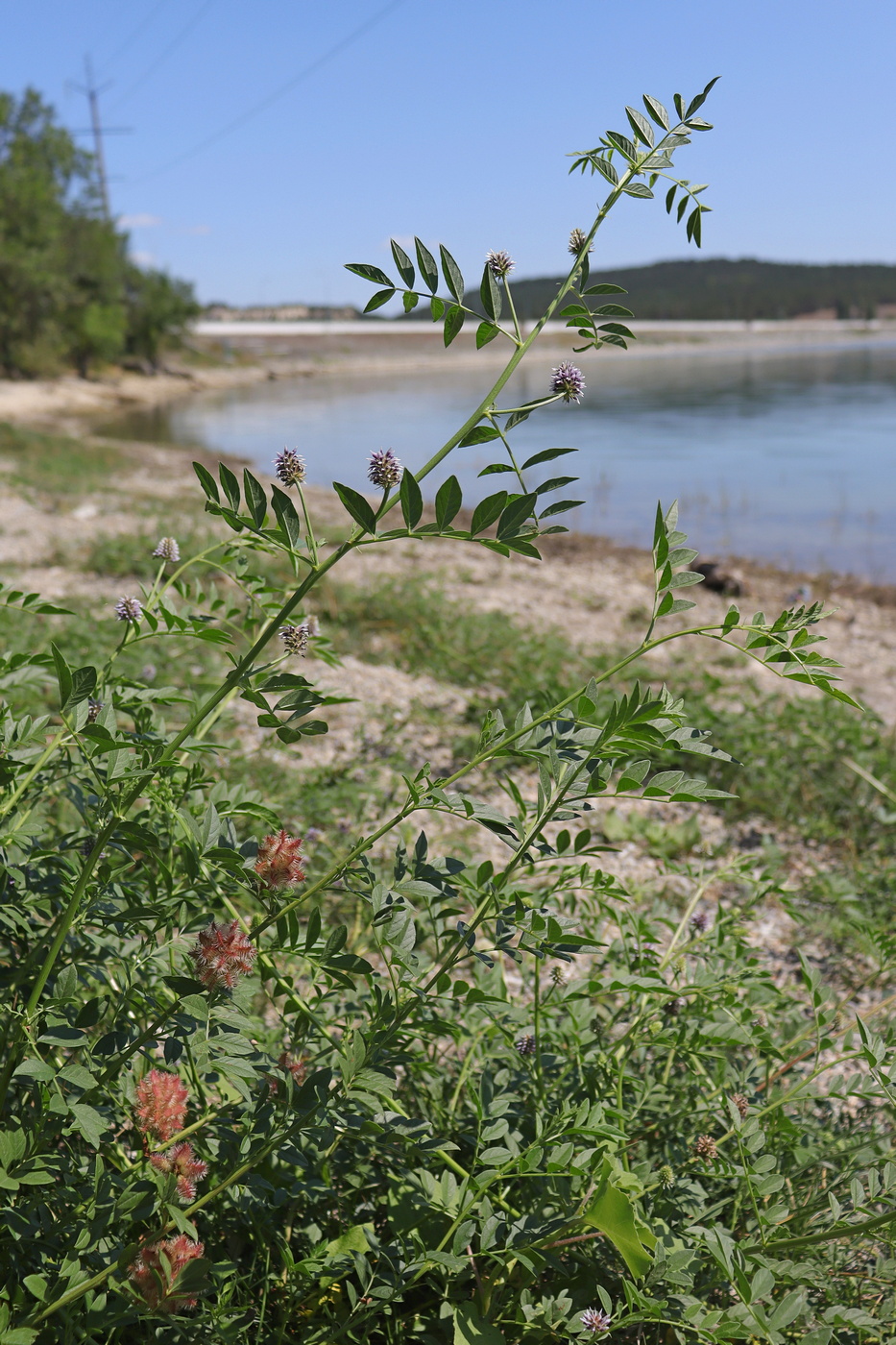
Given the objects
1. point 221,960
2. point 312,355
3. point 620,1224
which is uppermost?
point 312,355

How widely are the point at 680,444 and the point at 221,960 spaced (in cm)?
2399

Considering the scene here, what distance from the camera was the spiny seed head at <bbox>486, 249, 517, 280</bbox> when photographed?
1111mm

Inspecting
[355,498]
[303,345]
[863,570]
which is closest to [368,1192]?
[355,498]

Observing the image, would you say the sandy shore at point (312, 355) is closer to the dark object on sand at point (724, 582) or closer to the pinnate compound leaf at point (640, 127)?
the dark object on sand at point (724, 582)

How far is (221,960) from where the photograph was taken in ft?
3.48

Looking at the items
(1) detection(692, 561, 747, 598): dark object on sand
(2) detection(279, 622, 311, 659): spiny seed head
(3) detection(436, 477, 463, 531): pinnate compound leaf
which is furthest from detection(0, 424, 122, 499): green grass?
(3) detection(436, 477, 463, 531): pinnate compound leaf

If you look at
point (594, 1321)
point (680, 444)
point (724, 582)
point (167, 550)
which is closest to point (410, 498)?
point (167, 550)

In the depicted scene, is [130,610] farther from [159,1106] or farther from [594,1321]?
[594,1321]

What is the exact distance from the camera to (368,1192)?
151cm

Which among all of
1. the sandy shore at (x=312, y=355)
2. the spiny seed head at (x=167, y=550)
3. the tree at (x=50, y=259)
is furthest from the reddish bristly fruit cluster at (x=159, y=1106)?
the tree at (x=50, y=259)

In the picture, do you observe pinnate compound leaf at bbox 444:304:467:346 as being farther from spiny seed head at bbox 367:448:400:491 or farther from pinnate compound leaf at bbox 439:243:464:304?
spiny seed head at bbox 367:448:400:491

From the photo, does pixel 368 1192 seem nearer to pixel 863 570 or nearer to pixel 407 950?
pixel 407 950

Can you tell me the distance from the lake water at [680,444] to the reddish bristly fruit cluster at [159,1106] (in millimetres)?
2764

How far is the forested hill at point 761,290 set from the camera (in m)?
111
